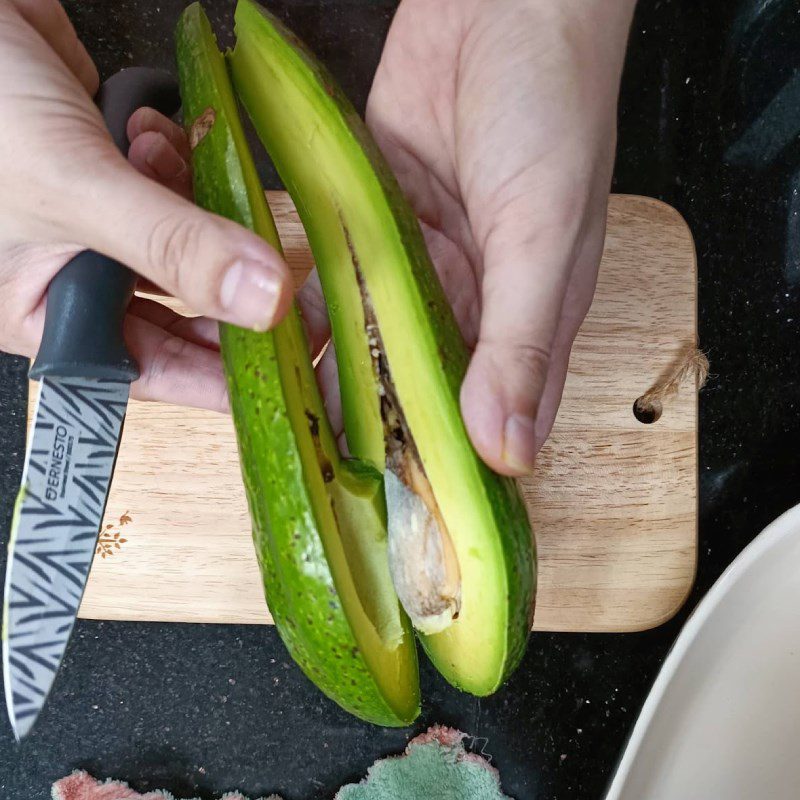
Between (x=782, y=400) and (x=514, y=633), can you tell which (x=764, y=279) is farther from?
(x=514, y=633)

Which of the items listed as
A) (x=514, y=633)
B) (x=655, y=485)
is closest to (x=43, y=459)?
(x=514, y=633)

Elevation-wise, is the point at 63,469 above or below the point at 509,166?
below

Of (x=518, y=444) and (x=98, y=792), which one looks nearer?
(x=518, y=444)

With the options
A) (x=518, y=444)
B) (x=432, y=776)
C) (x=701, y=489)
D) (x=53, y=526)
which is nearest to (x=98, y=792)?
(x=432, y=776)

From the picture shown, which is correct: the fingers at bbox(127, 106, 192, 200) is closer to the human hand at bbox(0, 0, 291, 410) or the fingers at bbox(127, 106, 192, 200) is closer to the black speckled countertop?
the human hand at bbox(0, 0, 291, 410)

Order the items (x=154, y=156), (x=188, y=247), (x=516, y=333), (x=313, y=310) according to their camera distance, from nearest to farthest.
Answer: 1. (x=188, y=247)
2. (x=516, y=333)
3. (x=154, y=156)
4. (x=313, y=310)

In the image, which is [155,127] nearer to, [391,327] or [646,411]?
[391,327]

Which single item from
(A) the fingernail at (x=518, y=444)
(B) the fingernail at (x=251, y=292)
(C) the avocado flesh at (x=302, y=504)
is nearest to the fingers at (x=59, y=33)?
(C) the avocado flesh at (x=302, y=504)
